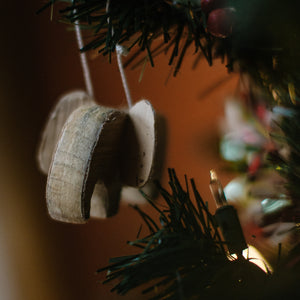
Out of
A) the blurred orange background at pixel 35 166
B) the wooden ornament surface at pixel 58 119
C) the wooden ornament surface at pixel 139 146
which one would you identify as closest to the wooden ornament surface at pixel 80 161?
the wooden ornament surface at pixel 139 146

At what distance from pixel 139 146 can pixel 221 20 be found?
5.9 inches

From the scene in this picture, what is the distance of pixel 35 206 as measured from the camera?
749mm

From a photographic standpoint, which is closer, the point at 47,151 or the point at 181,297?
the point at 181,297

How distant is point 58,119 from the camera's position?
1.58ft

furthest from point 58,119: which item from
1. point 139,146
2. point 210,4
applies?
point 210,4

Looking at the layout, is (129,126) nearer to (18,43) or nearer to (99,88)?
(99,88)

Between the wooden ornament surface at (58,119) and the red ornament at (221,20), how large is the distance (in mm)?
231

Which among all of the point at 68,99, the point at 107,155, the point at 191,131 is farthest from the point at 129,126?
the point at 191,131

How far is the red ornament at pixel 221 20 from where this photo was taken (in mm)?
290

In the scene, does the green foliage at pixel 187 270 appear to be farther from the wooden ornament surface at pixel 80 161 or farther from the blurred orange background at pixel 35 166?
A: the blurred orange background at pixel 35 166

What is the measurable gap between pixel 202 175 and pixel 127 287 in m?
0.43

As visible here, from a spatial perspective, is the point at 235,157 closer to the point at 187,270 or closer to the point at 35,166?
the point at 187,270

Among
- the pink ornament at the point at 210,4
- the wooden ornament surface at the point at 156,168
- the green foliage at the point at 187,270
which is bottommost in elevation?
the green foliage at the point at 187,270

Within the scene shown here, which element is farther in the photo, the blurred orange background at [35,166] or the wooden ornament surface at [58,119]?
the blurred orange background at [35,166]
